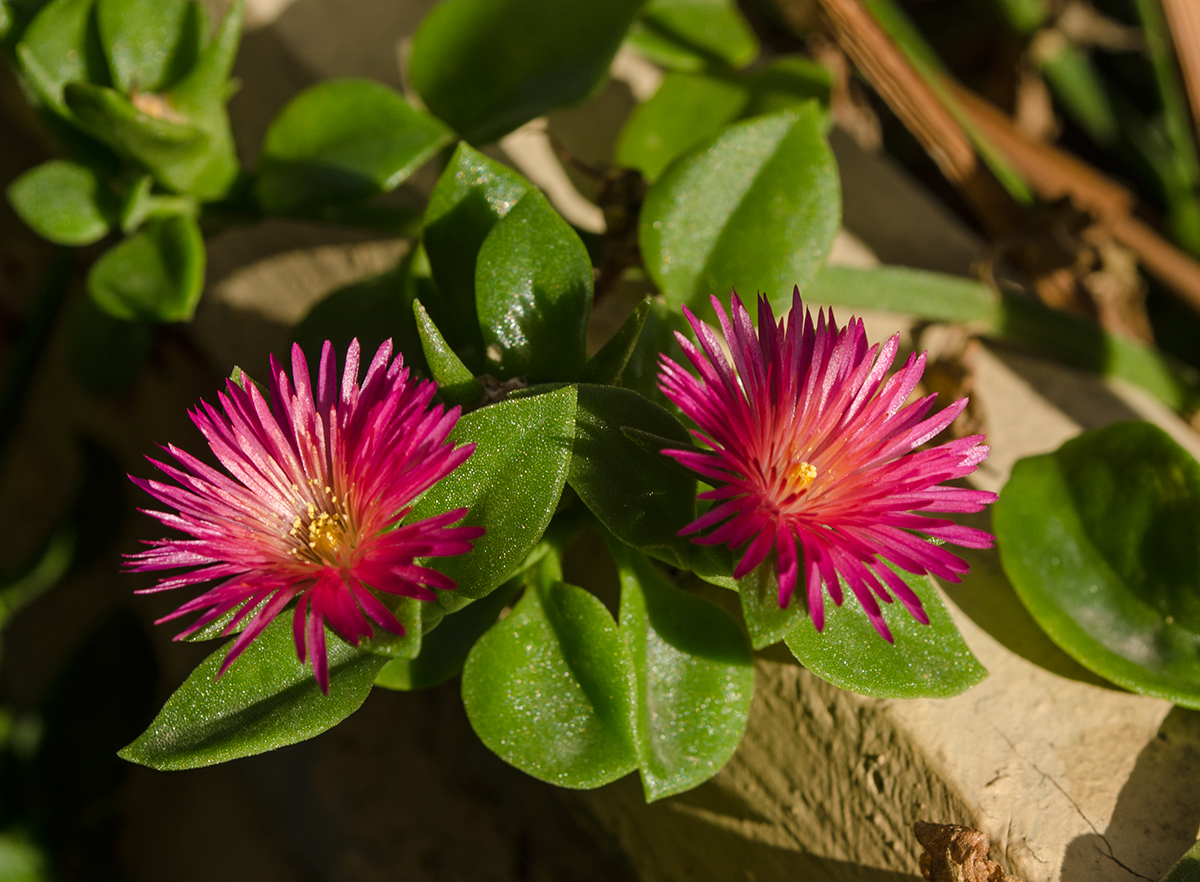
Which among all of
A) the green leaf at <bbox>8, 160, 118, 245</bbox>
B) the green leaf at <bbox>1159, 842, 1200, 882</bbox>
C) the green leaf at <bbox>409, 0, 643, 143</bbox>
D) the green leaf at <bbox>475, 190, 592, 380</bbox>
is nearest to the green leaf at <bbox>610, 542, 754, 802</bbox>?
Result: the green leaf at <bbox>475, 190, 592, 380</bbox>

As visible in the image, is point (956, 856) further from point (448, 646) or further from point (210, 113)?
point (210, 113)

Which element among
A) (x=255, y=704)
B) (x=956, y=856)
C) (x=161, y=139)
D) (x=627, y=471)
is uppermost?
(x=161, y=139)

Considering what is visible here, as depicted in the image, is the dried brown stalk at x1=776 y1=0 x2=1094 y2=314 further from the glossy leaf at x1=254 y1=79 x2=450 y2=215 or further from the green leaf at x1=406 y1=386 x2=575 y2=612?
the green leaf at x1=406 y1=386 x2=575 y2=612

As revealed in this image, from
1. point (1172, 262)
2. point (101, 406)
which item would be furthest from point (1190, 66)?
point (101, 406)

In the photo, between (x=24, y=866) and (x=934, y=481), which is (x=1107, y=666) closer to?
(x=934, y=481)

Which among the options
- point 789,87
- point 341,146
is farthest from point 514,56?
point 789,87
